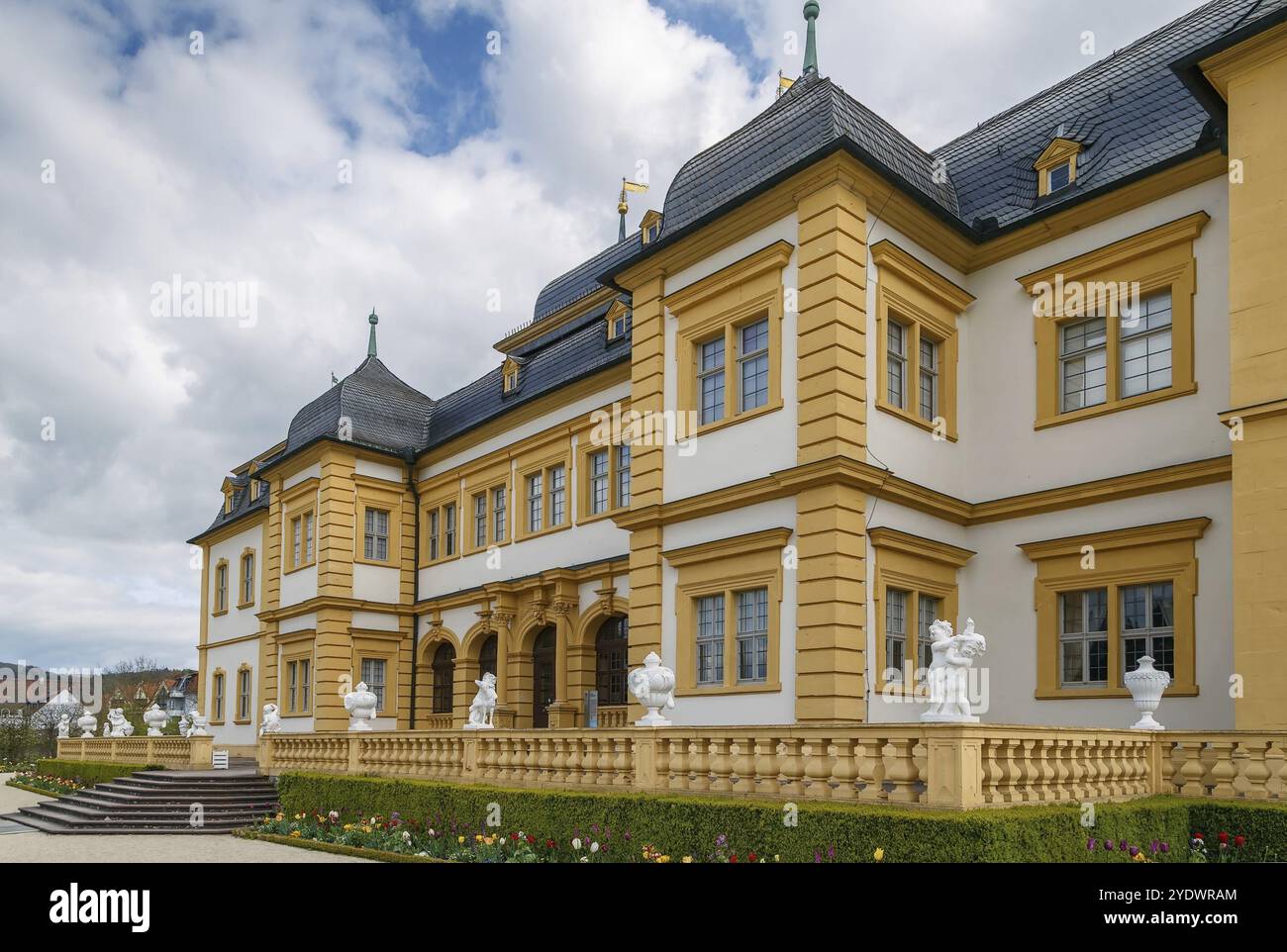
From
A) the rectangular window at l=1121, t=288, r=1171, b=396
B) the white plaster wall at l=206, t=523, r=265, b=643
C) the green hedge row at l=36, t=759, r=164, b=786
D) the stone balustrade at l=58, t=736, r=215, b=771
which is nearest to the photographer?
the rectangular window at l=1121, t=288, r=1171, b=396

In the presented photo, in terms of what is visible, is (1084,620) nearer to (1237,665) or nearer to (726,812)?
(1237,665)

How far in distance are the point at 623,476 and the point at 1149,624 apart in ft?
33.8

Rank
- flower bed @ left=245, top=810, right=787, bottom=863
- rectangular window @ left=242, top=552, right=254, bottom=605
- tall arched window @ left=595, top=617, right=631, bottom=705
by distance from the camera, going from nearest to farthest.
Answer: flower bed @ left=245, top=810, right=787, bottom=863 < tall arched window @ left=595, top=617, right=631, bottom=705 < rectangular window @ left=242, top=552, right=254, bottom=605

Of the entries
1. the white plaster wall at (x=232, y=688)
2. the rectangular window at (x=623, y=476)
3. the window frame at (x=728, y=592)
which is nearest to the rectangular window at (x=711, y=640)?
the window frame at (x=728, y=592)

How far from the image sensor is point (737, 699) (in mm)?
16312

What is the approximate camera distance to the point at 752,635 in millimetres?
16531

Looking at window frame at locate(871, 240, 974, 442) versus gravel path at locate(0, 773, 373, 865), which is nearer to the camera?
gravel path at locate(0, 773, 373, 865)

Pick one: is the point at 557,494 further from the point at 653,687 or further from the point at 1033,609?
the point at 653,687

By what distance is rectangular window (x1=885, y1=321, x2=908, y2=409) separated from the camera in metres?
17.0

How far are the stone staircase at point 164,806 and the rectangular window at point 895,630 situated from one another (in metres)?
10.9

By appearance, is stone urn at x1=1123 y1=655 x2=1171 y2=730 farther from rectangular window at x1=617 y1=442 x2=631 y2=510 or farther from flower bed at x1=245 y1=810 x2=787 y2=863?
rectangular window at x1=617 y1=442 x2=631 y2=510

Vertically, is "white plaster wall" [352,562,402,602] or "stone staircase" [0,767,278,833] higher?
"white plaster wall" [352,562,402,602]

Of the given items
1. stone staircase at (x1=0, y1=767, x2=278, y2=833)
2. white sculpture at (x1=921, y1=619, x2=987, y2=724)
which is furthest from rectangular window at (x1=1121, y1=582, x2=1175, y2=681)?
stone staircase at (x1=0, y1=767, x2=278, y2=833)

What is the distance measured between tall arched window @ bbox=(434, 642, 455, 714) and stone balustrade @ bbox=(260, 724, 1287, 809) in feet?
42.1
